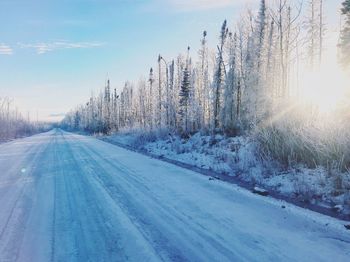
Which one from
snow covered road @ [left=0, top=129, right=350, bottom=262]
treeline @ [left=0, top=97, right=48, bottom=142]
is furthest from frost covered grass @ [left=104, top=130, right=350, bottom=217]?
treeline @ [left=0, top=97, right=48, bottom=142]

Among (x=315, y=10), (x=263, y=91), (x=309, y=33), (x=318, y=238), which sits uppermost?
(x=315, y=10)

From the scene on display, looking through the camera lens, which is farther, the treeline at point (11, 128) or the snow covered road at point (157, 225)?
the treeline at point (11, 128)

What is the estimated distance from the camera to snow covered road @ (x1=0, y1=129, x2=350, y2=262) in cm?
416

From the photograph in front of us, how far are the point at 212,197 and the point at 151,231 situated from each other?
262cm

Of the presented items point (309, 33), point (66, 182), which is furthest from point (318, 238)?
point (309, 33)

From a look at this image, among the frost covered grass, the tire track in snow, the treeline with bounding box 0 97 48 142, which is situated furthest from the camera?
the treeline with bounding box 0 97 48 142

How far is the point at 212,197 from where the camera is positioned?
7293mm

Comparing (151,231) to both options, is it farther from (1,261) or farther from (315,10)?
(315,10)

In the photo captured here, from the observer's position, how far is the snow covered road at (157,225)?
4.16 m

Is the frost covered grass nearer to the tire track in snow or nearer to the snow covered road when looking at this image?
the snow covered road

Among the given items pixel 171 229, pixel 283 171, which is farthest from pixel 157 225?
pixel 283 171

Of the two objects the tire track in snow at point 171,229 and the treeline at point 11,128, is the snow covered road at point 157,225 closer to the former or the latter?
the tire track in snow at point 171,229

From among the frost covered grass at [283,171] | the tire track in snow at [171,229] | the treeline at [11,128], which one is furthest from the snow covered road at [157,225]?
the treeline at [11,128]

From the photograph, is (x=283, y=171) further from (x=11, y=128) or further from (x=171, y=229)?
(x=11, y=128)
